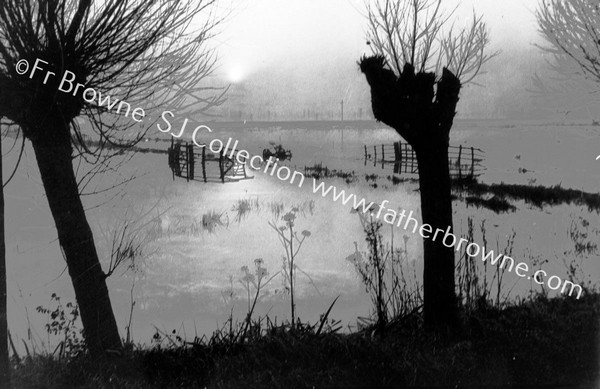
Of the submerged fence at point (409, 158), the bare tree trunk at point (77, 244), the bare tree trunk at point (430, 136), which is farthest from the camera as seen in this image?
the submerged fence at point (409, 158)

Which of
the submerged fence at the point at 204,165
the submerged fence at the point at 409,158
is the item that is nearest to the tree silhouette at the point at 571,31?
the submerged fence at the point at 409,158

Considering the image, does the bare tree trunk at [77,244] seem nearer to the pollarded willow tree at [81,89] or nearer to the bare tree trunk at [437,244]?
the pollarded willow tree at [81,89]

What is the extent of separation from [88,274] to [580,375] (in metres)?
4.61

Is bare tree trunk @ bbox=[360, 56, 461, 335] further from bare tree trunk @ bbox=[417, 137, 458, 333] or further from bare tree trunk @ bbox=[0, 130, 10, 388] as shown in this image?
bare tree trunk @ bbox=[0, 130, 10, 388]

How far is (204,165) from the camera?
7906 mm

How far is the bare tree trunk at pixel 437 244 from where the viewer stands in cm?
604

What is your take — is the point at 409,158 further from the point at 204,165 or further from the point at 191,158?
the point at 191,158

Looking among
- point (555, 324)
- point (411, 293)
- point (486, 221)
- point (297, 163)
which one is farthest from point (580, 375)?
point (297, 163)

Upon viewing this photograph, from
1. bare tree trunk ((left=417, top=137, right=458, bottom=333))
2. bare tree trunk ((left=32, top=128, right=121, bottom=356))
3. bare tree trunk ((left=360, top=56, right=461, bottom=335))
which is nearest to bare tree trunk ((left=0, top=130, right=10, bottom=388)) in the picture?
bare tree trunk ((left=32, top=128, right=121, bottom=356))

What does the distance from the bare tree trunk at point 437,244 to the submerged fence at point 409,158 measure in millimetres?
1632

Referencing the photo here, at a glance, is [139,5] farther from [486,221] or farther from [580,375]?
[580,375]

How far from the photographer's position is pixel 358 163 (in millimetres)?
8305

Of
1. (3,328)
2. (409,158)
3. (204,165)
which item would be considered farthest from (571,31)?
(3,328)

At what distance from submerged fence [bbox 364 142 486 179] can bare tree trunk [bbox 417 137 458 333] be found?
1.63 meters
